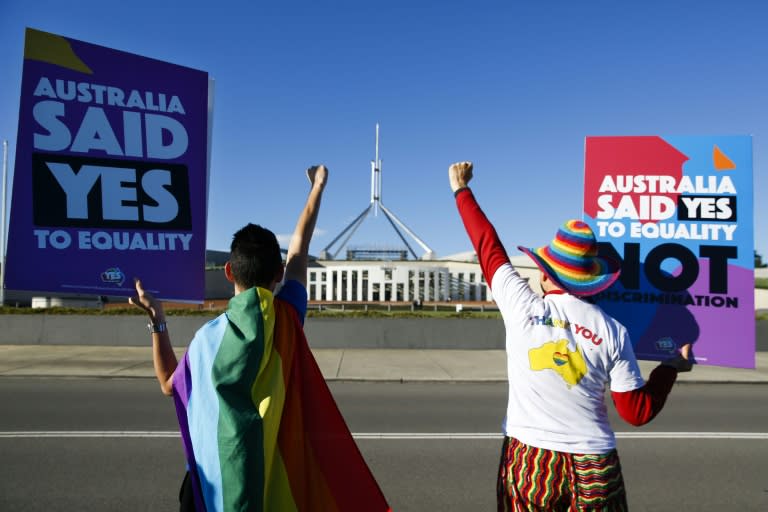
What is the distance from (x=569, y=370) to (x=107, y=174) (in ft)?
7.01

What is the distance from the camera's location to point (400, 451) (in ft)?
18.6

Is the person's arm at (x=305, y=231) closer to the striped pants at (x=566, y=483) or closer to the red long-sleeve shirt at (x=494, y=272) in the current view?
the red long-sleeve shirt at (x=494, y=272)

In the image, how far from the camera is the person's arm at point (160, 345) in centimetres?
194

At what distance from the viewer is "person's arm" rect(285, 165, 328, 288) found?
6.81 feet

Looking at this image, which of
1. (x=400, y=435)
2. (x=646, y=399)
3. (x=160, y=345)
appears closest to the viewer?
(x=646, y=399)

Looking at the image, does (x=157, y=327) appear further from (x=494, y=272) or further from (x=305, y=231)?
(x=494, y=272)

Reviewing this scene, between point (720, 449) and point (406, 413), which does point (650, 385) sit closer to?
point (720, 449)

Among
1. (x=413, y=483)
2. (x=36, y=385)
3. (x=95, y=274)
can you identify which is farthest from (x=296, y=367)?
(x=36, y=385)

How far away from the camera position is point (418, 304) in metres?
25.7

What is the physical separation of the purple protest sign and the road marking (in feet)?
14.2

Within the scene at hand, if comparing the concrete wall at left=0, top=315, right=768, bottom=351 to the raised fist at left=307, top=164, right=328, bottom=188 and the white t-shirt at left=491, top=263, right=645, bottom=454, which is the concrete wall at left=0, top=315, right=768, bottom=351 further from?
the white t-shirt at left=491, top=263, right=645, bottom=454

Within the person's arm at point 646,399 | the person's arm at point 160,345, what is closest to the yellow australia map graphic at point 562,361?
the person's arm at point 646,399

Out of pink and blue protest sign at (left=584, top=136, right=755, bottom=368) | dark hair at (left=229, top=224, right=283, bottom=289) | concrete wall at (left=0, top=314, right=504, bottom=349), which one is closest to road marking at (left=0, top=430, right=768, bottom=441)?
pink and blue protest sign at (left=584, top=136, right=755, bottom=368)

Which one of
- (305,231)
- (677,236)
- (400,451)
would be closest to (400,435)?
(400,451)
